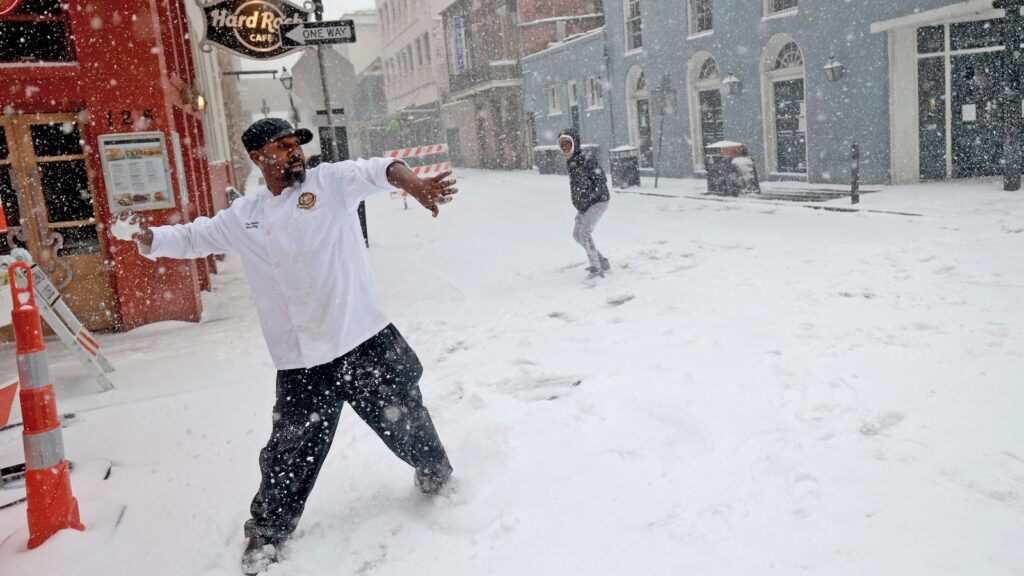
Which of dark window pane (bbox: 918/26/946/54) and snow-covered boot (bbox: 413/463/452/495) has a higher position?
dark window pane (bbox: 918/26/946/54)

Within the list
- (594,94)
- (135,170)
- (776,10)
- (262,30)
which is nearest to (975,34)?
(776,10)

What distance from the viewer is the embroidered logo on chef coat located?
10.1 feet

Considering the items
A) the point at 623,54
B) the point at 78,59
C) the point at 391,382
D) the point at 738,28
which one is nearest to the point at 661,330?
the point at 391,382

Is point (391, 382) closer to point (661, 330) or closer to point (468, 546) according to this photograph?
point (468, 546)

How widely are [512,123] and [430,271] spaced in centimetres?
2524

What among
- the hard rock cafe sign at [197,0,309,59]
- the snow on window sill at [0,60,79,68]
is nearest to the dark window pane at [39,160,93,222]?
the snow on window sill at [0,60,79,68]

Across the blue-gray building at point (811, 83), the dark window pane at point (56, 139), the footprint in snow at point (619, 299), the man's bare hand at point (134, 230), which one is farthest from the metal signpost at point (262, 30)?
the blue-gray building at point (811, 83)

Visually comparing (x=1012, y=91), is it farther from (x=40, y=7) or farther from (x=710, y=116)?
(x=40, y=7)

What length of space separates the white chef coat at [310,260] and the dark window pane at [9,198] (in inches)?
212

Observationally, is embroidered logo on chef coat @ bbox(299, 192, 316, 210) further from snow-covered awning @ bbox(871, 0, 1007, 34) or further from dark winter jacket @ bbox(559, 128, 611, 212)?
snow-covered awning @ bbox(871, 0, 1007, 34)

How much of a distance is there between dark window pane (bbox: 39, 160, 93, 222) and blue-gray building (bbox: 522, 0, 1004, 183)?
1301 cm

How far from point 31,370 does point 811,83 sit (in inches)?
614

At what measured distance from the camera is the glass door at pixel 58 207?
24.0 ft

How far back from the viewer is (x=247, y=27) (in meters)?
7.99
